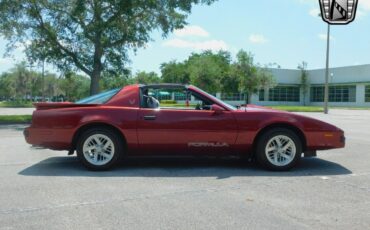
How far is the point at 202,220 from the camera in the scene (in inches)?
167

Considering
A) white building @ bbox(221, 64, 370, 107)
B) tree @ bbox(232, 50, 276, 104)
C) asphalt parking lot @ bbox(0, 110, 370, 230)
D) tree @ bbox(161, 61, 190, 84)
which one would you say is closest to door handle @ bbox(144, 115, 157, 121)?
asphalt parking lot @ bbox(0, 110, 370, 230)

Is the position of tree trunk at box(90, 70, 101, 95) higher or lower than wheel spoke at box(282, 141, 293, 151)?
higher

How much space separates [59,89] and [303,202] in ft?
266

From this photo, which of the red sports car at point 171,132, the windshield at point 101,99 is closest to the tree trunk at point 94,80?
the windshield at point 101,99

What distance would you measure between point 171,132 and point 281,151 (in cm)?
181

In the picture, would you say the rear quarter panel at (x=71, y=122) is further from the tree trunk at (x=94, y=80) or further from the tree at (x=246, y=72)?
the tree at (x=246, y=72)

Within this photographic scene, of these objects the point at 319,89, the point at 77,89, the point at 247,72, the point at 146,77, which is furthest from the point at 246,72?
the point at 77,89

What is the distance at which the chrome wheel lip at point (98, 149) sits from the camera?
6.81 metres

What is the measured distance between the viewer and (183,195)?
525cm

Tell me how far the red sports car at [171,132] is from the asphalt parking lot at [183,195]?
319 millimetres

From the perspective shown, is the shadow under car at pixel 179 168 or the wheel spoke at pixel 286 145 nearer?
the shadow under car at pixel 179 168

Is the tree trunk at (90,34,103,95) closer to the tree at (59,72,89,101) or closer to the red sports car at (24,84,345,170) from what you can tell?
the red sports car at (24,84,345,170)

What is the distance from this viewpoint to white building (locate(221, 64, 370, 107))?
59094mm

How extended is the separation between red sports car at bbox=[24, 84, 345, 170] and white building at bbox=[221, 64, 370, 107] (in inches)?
2166
